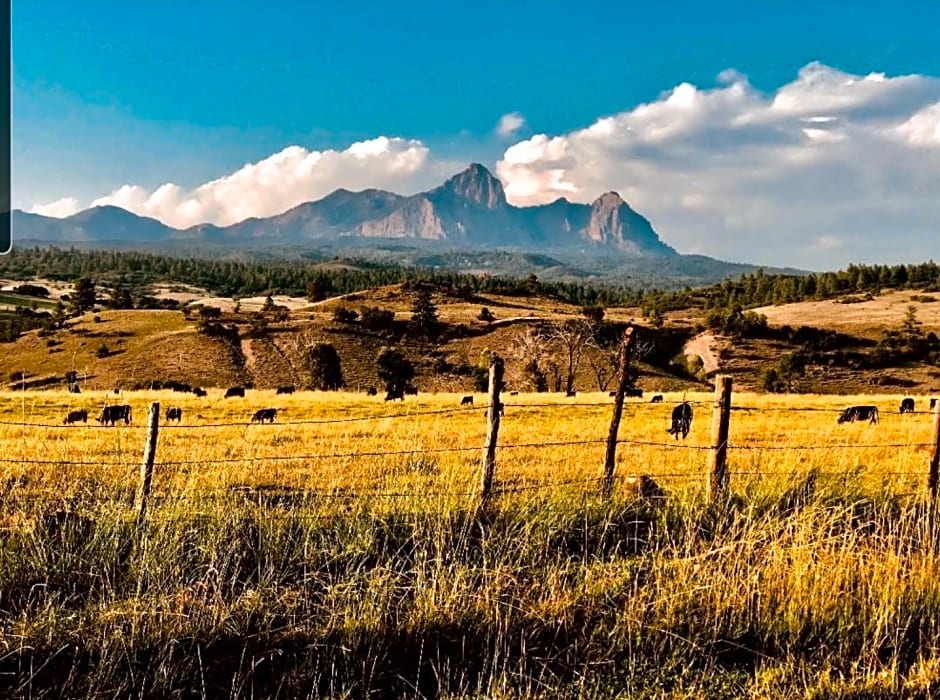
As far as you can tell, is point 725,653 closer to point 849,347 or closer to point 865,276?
point 849,347

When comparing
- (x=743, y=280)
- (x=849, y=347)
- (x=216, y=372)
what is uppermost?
(x=743, y=280)

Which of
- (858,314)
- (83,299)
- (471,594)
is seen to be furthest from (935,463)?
(83,299)

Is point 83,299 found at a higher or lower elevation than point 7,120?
lower

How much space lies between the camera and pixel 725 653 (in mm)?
5234

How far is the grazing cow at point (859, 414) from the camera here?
2430 centimetres

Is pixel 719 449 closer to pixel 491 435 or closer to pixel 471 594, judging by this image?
pixel 491 435

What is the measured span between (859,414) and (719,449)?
20.6 m

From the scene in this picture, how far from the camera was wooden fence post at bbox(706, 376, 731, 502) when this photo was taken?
8.14 m

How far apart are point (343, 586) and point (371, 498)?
6.56ft

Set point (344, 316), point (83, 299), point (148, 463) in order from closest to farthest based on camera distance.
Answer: point (148, 463)
point (344, 316)
point (83, 299)

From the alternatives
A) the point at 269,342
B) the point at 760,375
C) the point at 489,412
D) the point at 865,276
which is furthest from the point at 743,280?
the point at 489,412

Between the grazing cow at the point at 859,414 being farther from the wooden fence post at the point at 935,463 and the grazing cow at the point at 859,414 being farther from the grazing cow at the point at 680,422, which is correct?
the wooden fence post at the point at 935,463

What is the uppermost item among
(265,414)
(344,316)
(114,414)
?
(344,316)

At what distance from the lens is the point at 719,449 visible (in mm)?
8188
